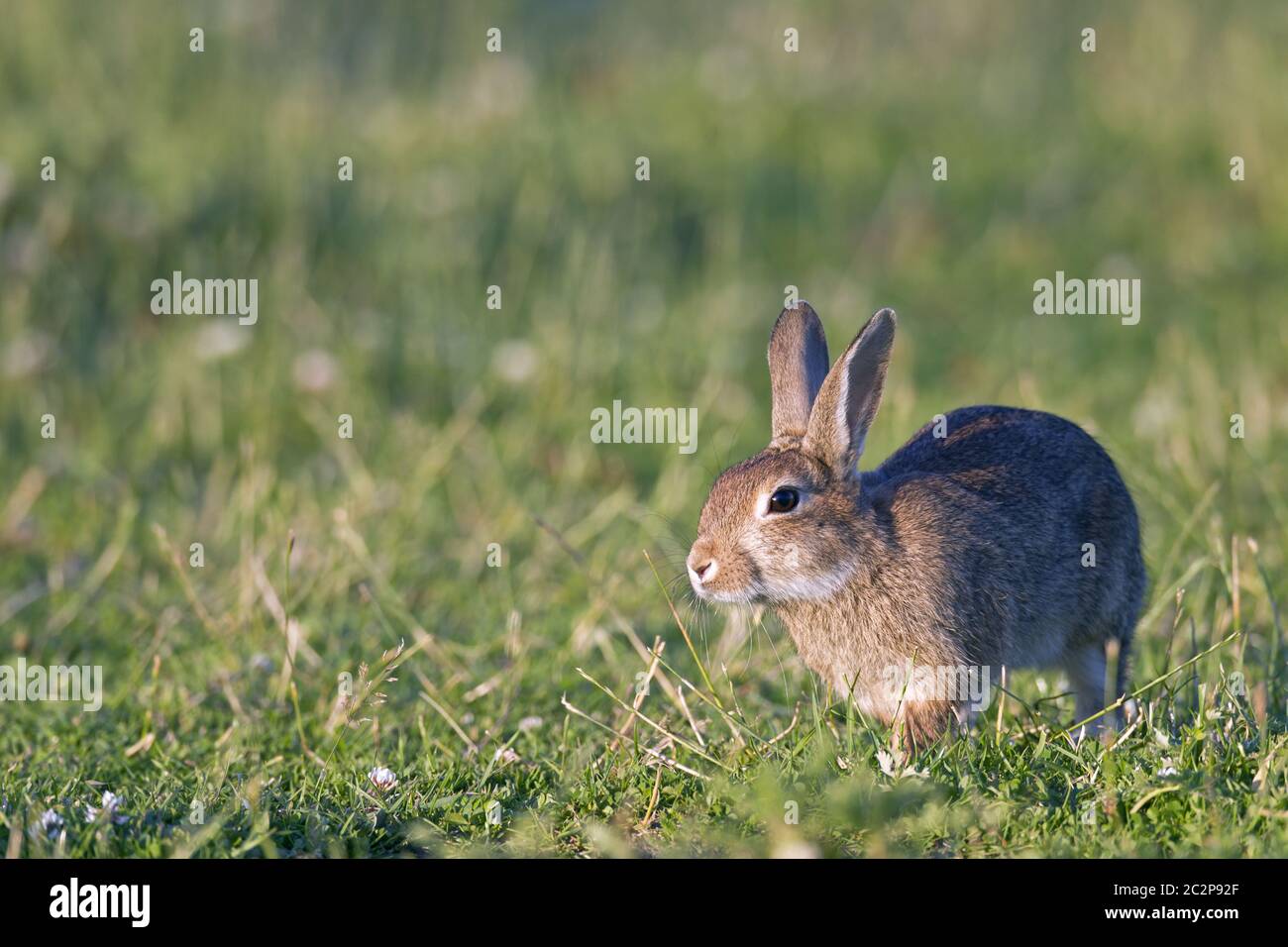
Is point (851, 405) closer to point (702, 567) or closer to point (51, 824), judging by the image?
point (702, 567)

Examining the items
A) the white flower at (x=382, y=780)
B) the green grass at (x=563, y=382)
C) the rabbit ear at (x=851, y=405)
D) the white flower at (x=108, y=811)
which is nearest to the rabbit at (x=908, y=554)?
the rabbit ear at (x=851, y=405)

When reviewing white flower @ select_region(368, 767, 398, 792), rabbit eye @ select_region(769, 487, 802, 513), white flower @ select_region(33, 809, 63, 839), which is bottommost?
white flower @ select_region(33, 809, 63, 839)

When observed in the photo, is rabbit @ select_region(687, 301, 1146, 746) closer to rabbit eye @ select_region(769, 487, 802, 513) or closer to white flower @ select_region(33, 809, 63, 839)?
Answer: rabbit eye @ select_region(769, 487, 802, 513)

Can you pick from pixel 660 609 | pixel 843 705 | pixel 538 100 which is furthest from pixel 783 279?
pixel 843 705

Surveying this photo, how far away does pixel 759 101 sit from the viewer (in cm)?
983

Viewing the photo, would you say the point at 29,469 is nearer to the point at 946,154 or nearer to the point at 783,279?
the point at 783,279

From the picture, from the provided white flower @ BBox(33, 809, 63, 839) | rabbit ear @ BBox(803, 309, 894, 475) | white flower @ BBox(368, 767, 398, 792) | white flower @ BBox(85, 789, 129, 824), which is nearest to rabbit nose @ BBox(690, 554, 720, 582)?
rabbit ear @ BBox(803, 309, 894, 475)

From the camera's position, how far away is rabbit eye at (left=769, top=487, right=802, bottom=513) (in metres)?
3.78

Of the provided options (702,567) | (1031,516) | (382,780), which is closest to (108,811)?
(382,780)

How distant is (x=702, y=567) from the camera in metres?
3.76

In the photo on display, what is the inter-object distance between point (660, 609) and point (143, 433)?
108 inches

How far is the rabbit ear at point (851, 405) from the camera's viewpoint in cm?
378

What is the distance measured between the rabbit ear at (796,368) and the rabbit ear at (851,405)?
0.54 feet

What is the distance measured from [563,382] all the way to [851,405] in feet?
10.5
